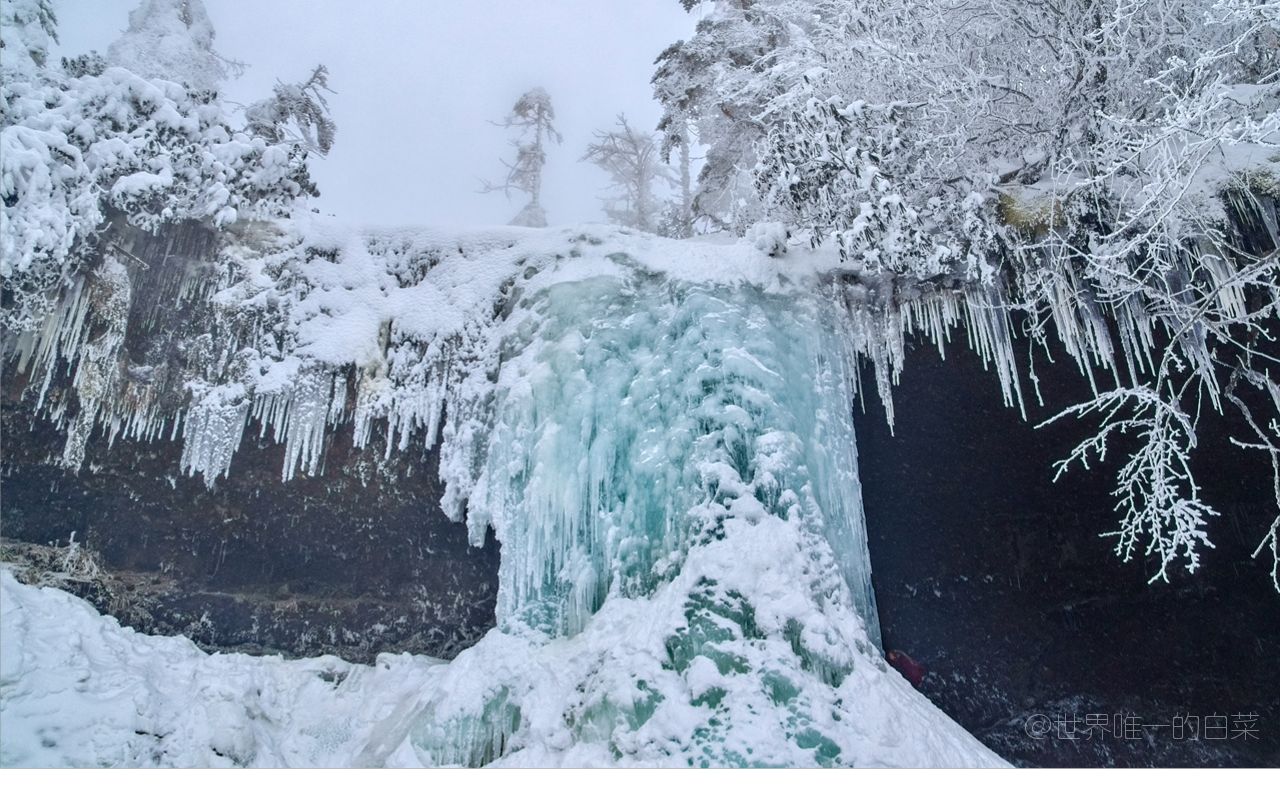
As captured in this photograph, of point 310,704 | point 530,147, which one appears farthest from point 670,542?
point 530,147

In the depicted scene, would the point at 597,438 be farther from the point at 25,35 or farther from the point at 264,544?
the point at 25,35

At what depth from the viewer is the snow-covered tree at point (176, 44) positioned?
497cm

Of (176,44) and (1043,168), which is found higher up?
(176,44)

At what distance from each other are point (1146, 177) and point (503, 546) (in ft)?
12.9

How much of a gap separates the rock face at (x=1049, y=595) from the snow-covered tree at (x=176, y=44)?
205 inches

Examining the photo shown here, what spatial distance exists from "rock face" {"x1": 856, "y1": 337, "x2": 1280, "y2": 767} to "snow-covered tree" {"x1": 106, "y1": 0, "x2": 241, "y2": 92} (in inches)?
205

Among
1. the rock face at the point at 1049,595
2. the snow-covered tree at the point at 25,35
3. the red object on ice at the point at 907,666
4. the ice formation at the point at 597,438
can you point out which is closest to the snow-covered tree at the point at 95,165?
the snow-covered tree at the point at 25,35

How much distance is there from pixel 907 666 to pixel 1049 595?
126 cm

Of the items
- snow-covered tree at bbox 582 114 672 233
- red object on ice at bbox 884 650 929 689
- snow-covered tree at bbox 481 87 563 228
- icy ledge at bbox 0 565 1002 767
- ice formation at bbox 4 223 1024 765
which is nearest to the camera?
icy ledge at bbox 0 565 1002 767

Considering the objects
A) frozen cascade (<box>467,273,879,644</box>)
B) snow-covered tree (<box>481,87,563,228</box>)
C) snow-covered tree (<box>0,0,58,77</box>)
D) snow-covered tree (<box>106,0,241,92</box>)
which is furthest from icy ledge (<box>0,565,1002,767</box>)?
snow-covered tree (<box>481,87,563,228</box>)

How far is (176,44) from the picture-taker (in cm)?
509

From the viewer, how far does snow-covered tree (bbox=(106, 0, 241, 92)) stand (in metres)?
4.97

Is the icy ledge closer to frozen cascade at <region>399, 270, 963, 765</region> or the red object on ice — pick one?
frozen cascade at <region>399, 270, 963, 765</region>
